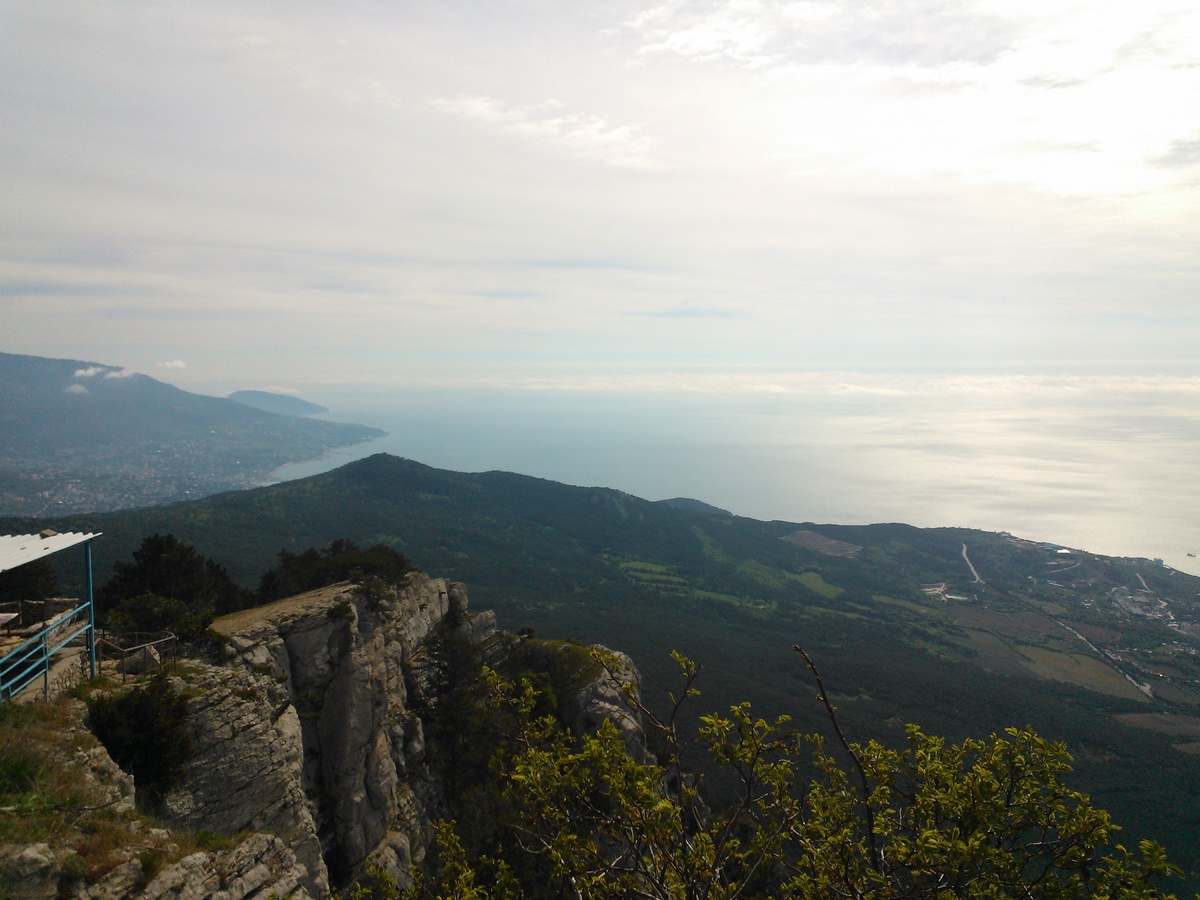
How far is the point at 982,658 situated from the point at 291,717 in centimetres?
10178

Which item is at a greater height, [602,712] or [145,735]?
[145,735]

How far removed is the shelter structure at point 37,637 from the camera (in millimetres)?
11633

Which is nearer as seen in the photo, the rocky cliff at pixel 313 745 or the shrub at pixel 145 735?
the rocky cliff at pixel 313 745

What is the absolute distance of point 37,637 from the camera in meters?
12.2

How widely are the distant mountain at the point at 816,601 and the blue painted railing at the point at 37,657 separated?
4187 centimetres

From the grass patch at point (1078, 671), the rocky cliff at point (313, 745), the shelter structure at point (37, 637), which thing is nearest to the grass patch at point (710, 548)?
the grass patch at point (1078, 671)

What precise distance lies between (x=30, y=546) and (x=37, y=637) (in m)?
1.96

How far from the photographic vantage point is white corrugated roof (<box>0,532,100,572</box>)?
11.4 metres

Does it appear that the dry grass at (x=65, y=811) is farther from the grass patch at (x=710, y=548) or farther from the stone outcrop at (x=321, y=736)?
the grass patch at (x=710, y=548)

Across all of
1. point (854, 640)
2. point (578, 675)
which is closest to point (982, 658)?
point (854, 640)

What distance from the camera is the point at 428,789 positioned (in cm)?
2508

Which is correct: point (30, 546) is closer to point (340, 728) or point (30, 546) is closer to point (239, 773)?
point (239, 773)

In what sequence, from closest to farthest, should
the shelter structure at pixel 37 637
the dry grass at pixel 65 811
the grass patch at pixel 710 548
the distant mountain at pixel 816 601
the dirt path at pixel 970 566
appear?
the dry grass at pixel 65 811
the shelter structure at pixel 37 637
the distant mountain at pixel 816 601
the grass patch at pixel 710 548
the dirt path at pixel 970 566

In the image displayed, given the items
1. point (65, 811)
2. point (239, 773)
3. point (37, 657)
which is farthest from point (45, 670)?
point (239, 773)
